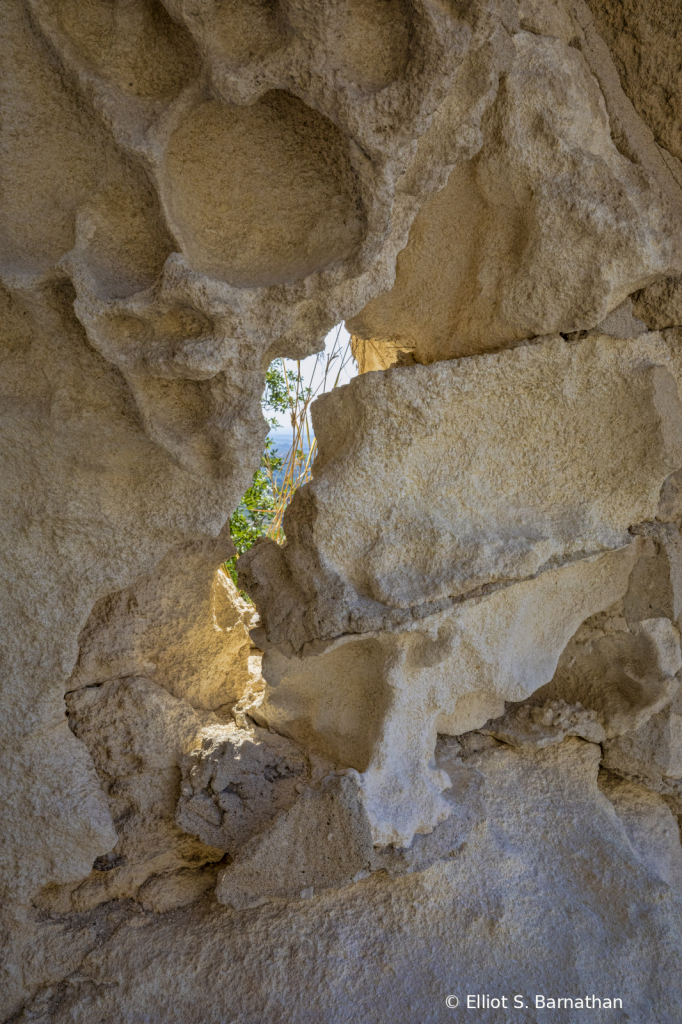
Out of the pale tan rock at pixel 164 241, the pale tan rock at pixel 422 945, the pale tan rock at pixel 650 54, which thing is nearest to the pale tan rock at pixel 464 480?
the pale tan rock at pixel 164 241

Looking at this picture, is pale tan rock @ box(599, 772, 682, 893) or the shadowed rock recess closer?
the shadowed rock recess

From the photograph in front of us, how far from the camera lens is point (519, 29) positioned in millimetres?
1177

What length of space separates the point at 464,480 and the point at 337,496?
9.3 inches

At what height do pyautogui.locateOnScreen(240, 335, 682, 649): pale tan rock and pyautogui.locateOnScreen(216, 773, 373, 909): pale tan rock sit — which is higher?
pyautogui.locateOnScreen(240, 335, 682, 649): pale tan rock

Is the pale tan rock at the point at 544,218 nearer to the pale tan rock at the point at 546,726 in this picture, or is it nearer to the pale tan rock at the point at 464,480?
the pale tan rock at the point at 464,480

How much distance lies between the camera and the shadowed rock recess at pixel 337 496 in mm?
1063

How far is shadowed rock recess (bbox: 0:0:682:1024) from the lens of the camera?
1.06 metres

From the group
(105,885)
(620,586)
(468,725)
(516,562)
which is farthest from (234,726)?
(620,586)

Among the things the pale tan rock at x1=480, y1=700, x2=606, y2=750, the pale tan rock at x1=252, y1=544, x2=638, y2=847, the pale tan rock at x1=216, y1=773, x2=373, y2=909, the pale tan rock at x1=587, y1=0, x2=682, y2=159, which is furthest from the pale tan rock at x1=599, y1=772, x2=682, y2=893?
the pale tan rock at x1=587, y1=0, x2=682, y2=159

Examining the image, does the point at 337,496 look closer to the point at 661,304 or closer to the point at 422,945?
the point at 661,304

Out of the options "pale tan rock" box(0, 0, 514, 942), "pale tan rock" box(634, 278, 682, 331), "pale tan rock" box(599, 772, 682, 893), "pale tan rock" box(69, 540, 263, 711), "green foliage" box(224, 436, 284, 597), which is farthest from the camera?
"green foliage" box(224, 436, 284, 597)

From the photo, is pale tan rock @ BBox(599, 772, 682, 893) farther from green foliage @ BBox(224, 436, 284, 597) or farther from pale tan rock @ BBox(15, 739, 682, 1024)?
green foliage @ BBox(224, 436, 284, 597)

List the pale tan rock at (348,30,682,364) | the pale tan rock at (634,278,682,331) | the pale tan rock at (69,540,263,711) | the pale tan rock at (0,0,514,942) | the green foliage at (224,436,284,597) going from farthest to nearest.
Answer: the green foliage at (224,436,284,597)
the pale tan rock at (69,540,263,711)
the pale tan rock at (634,278,682,331)
the pale tan rock at (348,30,682,364)
the pale tan rock at (0,0,514,942)

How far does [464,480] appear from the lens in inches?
52.4
